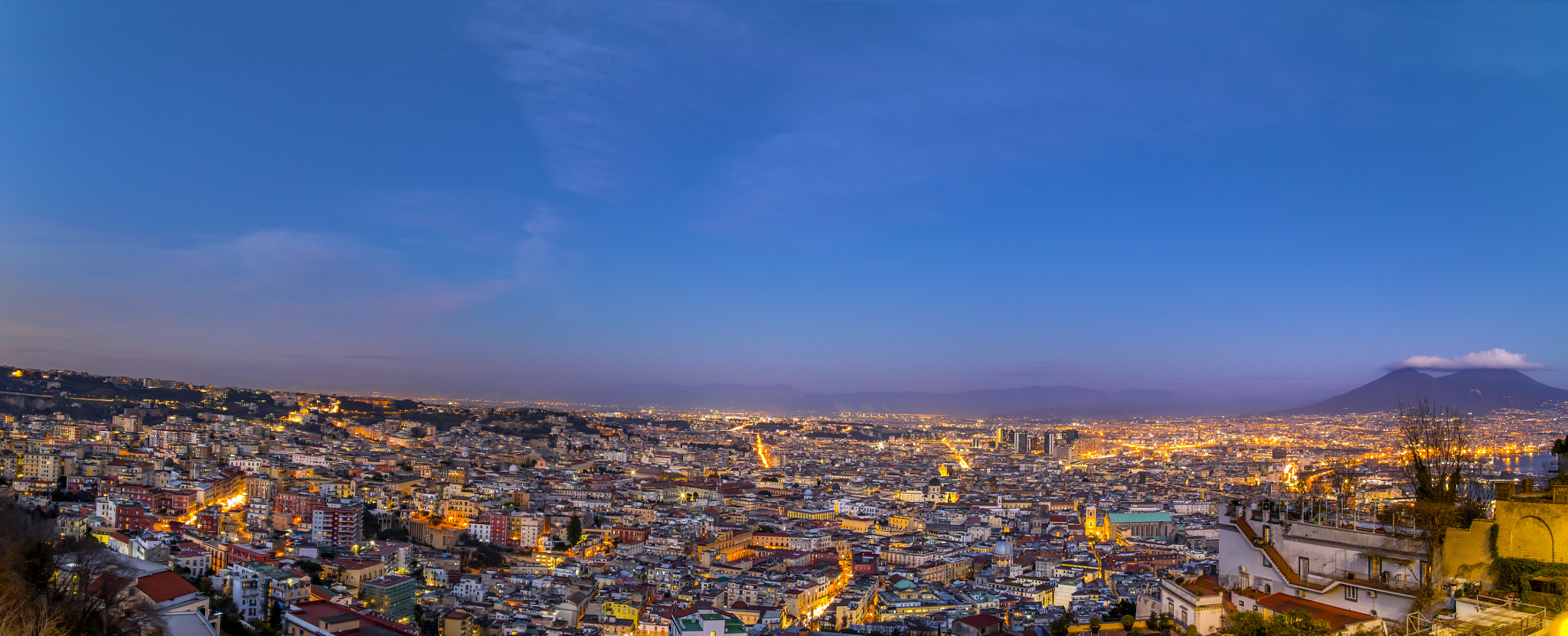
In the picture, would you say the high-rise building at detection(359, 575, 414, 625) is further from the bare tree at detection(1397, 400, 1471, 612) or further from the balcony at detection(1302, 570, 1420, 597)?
the bare tree at detection(1397, 400, 1471, 612)

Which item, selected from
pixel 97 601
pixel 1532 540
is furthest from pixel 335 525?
pixel 1532 540

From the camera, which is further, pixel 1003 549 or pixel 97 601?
pixel 1003 549

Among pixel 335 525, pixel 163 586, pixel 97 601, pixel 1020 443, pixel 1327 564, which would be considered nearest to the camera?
pixel 1327 564

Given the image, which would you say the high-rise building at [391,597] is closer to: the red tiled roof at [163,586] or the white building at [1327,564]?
the red tiled roof at [163,586]

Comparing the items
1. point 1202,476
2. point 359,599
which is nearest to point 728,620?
point 359,599

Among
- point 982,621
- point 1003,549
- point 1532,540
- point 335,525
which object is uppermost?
point 1532,540

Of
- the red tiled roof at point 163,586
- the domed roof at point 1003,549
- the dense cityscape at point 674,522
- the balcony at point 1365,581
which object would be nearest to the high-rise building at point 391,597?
the dense cityscape at point 674,522

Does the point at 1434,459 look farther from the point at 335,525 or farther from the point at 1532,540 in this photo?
the point at 335,525
